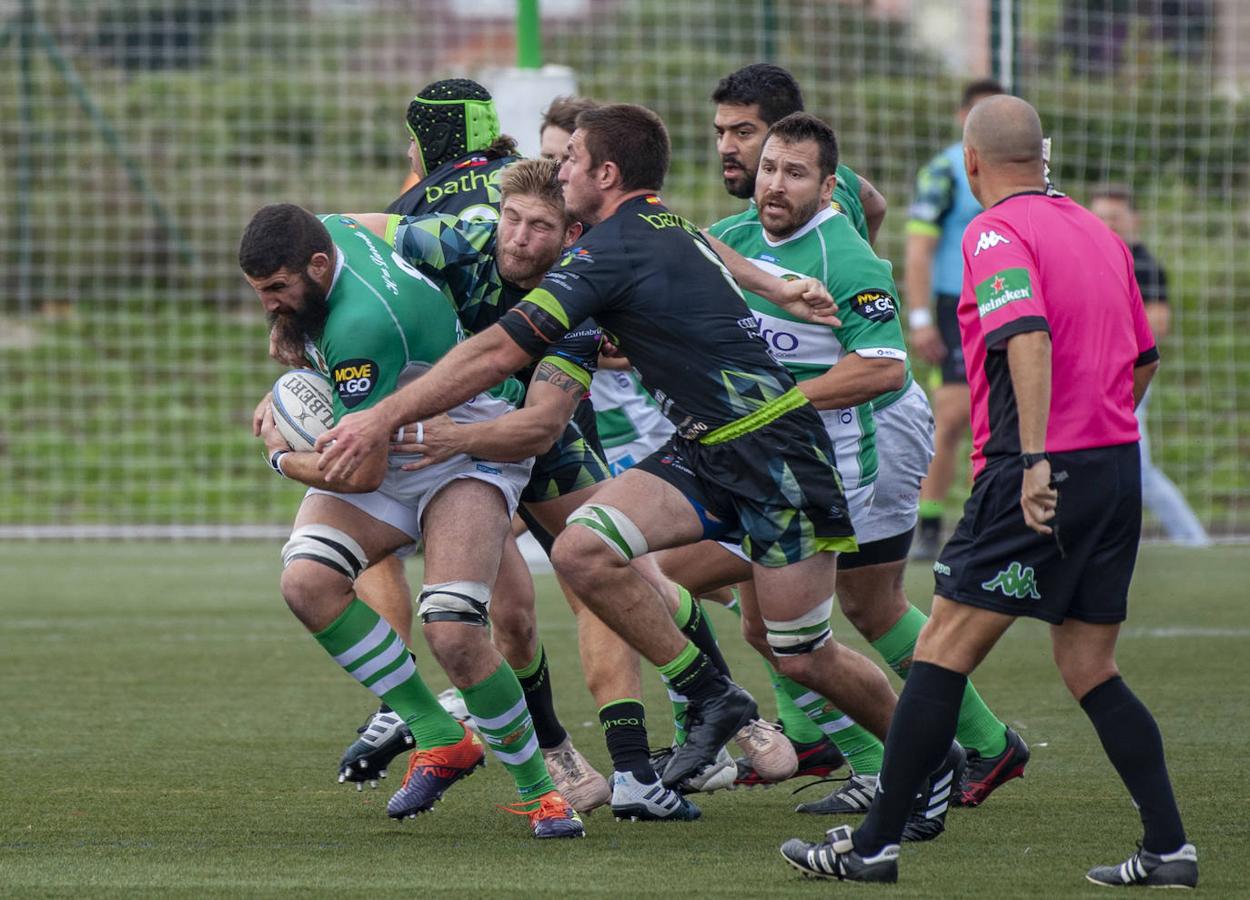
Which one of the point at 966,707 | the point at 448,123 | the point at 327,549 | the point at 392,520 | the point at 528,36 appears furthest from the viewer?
the point at 528,36

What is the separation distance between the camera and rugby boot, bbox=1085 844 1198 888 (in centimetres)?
407

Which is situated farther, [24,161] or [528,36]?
[24,161]

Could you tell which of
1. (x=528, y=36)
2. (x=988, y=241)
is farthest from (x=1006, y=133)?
(x=528, y=36)

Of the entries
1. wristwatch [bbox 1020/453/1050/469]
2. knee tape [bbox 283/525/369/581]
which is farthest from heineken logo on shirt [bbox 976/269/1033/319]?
knee tape [bbox 283/525/369/581]

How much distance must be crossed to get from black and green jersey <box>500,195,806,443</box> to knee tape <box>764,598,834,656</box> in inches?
20.8

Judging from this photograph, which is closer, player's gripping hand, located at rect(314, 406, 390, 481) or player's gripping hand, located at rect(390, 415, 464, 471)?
player's gripping hand, located at rect(314, 406, 390, 481)

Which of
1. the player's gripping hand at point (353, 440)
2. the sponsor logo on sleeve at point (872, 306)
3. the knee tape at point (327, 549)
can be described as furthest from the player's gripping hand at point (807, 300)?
the knee tape at point (327, 549)

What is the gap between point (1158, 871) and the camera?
4070 mm

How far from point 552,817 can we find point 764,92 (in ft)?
8.25

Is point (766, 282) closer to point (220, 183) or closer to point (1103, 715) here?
point (1103, 715)

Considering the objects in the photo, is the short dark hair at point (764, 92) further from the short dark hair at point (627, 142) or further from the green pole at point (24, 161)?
the green pole at point (24, 161)

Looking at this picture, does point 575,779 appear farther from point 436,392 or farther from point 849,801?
point 436,392

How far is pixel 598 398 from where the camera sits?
6.83 m

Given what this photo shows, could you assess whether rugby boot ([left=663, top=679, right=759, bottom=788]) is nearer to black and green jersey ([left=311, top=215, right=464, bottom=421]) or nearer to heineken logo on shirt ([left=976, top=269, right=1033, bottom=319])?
black and green jersey ([left=311, top=215, right=464, bottom=421])
